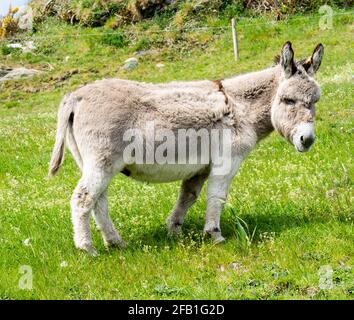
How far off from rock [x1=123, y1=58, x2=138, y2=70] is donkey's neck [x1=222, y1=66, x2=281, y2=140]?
2007 cm

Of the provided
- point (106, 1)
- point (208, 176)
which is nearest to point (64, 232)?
point (208, 176)

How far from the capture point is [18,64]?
30.6 metres

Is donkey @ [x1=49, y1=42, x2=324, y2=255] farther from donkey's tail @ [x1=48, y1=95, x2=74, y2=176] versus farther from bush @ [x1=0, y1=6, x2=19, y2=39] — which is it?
bush @ [x1=0, y1=6, x2=19, y2=39]

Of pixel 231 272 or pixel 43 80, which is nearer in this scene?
pixel 231 272

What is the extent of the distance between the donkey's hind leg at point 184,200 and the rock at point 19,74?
72.9 ft

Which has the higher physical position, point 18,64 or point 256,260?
point 256,260

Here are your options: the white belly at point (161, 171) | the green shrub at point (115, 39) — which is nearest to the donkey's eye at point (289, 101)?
the white belly at point (161, 171)

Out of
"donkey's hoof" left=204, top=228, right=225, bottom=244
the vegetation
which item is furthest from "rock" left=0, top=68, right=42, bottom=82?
"donkey's hoof" left=204, top=228, right=225, bottom=244

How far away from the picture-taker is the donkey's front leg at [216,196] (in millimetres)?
7801

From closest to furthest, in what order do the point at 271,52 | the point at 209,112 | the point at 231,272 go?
the point at 231,272 → the point at 209,112 → the point at 271,52

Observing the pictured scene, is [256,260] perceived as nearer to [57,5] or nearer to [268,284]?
[268,284]

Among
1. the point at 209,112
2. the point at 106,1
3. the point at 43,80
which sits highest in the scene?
the point at 209,112
